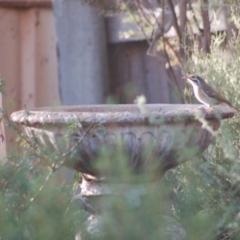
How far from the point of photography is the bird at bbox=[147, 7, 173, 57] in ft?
24.2

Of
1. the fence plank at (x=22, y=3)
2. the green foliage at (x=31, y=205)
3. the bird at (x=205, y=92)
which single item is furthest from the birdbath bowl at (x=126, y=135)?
the fence plank at (x=22, y=3)

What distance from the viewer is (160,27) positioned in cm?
738

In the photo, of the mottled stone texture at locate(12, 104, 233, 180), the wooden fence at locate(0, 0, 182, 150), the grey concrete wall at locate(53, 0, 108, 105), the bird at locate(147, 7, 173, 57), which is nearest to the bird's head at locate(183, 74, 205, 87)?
the mottled stone texture at locate(12, 104, 233, 180)

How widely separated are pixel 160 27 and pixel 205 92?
196 cm

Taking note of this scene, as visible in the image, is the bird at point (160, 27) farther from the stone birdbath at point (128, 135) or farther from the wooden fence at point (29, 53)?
the stone birdbath at point (128, 135)

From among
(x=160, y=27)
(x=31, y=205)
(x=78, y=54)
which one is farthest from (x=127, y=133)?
(x=78, y=54)

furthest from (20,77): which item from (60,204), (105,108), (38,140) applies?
(60,204)

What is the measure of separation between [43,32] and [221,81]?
108 inches

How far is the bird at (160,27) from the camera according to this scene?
7.37 metres

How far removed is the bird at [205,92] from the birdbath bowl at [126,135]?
3.48 feet

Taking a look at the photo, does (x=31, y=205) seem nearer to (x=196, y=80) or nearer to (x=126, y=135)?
(x=126, y=135)

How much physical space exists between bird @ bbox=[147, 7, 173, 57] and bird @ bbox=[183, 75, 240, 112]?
1.71 m

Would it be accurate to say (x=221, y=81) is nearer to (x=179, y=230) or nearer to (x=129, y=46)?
(x=179, y=230)

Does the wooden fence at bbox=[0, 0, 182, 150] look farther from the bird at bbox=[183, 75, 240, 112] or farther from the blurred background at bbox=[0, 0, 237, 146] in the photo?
the bird at bbox=[183, 75, 240, 112]
